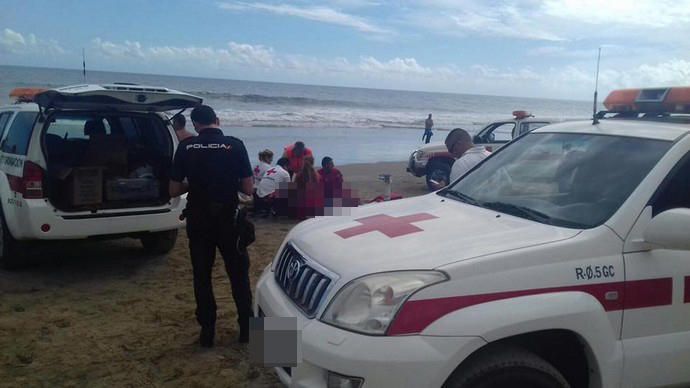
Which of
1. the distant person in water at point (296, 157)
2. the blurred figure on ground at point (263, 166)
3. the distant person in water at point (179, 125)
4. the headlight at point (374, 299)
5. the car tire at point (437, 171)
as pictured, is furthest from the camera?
the car tire at point (437, 171)

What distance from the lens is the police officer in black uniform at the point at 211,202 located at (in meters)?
4.41

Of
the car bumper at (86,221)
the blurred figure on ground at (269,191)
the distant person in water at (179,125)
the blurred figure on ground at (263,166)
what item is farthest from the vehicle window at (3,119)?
the blurred figure on ground at (263,166)

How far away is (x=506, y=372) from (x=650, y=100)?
7.85 feet

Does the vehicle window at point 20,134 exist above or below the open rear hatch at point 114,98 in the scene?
below

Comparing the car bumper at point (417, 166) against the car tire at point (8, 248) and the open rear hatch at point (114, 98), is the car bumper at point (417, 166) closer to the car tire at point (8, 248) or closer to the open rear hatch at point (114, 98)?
the open rear hatch at point (114, 98)

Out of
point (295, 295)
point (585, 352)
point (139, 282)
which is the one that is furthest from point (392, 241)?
point (139, 282)

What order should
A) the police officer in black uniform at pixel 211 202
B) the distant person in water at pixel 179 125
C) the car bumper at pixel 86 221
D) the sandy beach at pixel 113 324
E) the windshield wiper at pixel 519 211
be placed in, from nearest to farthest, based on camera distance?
the windshield wiper at pixel 519 211, the sandy beach at pixel 113 324, the police officer in black uniform at pixel 211 202, the car bumper at pixel 86 221, the distant person in water at pixel 179 125

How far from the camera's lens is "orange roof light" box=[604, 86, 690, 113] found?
3791 millimetres

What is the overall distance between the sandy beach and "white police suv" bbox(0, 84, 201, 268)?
1.61 feet

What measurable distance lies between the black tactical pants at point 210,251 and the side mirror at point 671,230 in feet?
9.42

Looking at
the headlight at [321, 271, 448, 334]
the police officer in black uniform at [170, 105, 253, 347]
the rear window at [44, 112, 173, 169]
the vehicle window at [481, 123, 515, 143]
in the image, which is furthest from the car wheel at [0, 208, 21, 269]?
the vehicle window at [481, 123, 515, 143]

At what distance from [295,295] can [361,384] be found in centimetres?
72

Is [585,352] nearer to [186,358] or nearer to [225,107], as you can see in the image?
[186,358]

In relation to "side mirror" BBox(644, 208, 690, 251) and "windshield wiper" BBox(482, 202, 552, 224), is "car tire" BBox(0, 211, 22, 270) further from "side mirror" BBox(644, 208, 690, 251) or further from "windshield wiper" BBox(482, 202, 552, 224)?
"side mirror" BBox(644, 208, 690, 251)
